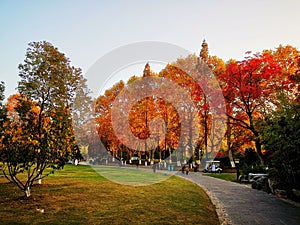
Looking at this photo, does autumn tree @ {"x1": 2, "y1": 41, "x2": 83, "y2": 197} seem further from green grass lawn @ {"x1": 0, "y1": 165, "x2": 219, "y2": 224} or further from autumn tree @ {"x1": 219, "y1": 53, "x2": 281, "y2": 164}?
autumn tree @ {"x1": 219, "y1": 53, "x2": 281, "y2": 164}

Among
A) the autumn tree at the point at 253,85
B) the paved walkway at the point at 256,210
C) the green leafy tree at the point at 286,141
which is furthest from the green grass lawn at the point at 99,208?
the autumn tree at the point at 253,85

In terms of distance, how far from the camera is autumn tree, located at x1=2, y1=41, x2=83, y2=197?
959 cm

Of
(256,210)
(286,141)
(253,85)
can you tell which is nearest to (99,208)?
(256,210)

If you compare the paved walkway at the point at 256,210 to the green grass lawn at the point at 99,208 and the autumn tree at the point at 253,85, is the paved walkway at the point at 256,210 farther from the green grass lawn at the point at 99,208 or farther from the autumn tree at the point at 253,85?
the autumn tree at the point at 253,85

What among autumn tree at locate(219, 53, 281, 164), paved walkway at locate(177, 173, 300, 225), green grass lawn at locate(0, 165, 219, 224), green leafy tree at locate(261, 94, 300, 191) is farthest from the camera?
autumn tree at locate(219, 53, 281, 164)

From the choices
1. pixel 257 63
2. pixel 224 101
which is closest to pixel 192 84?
pixel 224 101

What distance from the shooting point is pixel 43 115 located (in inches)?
601

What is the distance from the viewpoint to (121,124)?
127 ft

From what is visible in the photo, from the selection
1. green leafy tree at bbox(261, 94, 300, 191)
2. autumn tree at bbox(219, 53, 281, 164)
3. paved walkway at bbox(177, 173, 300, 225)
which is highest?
autumn tree at bbox(219, 53, 281, 164)

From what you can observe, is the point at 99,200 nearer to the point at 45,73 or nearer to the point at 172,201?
the point at 172,201

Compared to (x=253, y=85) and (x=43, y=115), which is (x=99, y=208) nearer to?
(x=43, y=115)

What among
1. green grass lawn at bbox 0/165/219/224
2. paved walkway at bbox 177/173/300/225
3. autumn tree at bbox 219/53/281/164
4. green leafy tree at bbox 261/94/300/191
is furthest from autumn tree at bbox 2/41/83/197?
autumn tree at bbox 219/53/281/164

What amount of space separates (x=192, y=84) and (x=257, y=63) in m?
10.5

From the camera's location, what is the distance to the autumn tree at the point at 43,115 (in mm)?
9594
